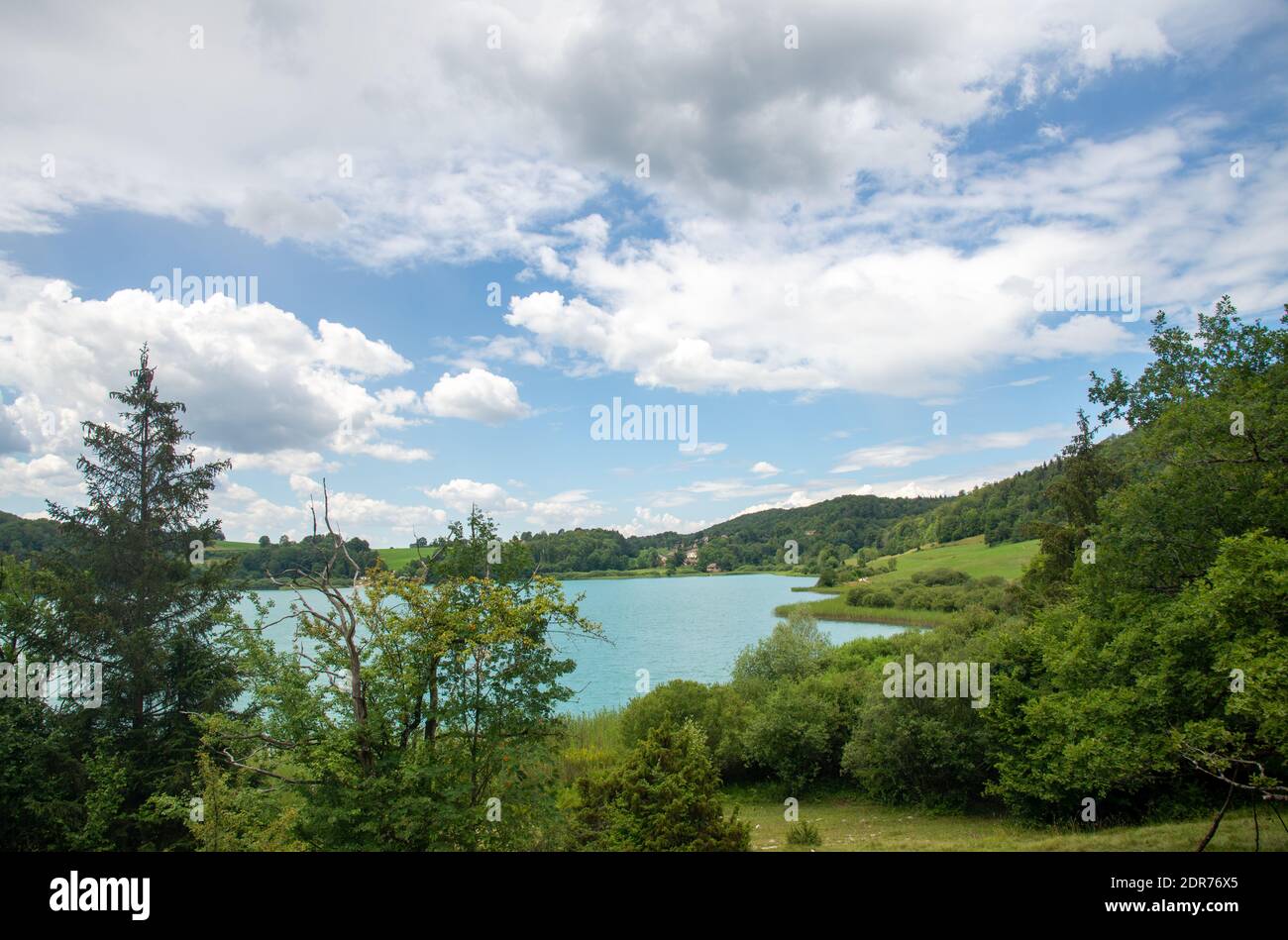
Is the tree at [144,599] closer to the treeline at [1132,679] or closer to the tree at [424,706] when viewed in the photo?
the tree at [424,706]

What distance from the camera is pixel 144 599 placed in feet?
69.9

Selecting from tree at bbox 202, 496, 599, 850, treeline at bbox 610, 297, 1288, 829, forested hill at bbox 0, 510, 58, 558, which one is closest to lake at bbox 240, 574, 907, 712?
tree at bbox 202, 496, 599, 850

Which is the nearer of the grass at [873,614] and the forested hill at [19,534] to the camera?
the forested hill at [19,534]

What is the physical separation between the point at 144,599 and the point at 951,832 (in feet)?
86.2

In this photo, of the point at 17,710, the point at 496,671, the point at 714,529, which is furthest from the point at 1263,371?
the point at 714,529

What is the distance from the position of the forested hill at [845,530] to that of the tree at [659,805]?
244 ft

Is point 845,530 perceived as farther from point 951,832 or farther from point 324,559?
point 324,559

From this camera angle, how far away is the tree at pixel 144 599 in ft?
65.9

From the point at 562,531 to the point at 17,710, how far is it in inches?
2365

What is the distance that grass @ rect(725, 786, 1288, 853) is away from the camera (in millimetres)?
13836

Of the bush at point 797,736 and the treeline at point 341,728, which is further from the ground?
the treeline at point 341,728

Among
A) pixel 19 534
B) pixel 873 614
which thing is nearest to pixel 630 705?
pixel 19 534

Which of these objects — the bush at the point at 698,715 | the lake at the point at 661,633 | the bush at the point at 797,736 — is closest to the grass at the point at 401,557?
the lake at the point at 661,633

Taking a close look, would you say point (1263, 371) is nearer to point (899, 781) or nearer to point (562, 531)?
point (899, 781)
